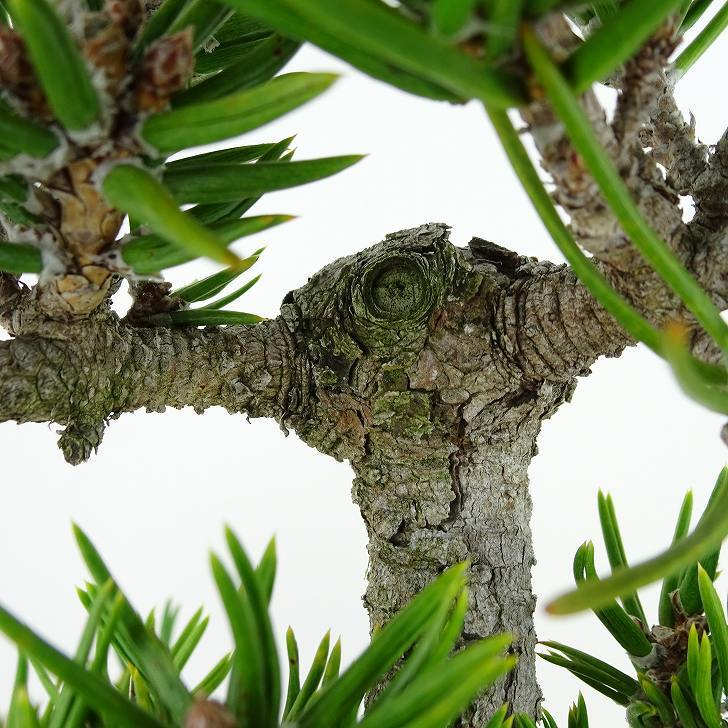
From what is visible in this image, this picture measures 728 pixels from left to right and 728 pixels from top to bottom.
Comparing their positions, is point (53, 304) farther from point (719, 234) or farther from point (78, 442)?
point (719, 234)

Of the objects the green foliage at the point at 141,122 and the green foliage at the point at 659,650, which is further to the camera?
the green foliage at the point at 659,650

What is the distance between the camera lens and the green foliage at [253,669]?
0.21 meters

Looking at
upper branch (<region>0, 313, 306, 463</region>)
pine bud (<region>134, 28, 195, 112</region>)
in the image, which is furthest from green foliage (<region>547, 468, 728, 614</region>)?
upper branch (<region>0, 313, 306, 463</region>)

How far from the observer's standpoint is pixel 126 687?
1.17 feet

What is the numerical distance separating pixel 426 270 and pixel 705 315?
0.27 metres

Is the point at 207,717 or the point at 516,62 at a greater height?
the point at 516,62

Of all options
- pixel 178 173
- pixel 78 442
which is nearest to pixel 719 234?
pixel 178 173

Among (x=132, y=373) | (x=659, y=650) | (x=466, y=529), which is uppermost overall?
(x=132, y=373)

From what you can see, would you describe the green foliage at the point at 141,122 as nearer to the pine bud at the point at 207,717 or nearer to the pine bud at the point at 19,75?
the pine bud at the point at 19,75

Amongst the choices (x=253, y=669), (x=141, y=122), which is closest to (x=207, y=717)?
(x=253, y=669)

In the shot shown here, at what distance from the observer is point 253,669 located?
0.24 m

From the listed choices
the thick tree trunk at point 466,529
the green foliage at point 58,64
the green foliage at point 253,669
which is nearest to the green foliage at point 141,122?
the green foliage at point 58,64

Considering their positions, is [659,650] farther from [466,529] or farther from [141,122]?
[141,122]

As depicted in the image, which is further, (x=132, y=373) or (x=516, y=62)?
(x=132, y=373)
